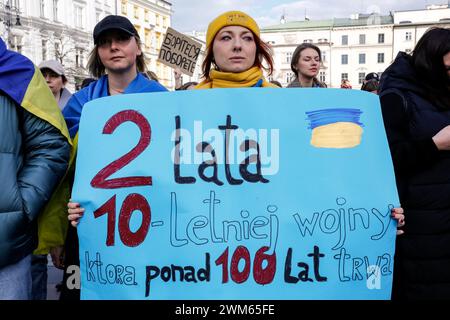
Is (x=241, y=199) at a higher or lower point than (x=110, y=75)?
lower

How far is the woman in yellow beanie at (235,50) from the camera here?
2.12 metres

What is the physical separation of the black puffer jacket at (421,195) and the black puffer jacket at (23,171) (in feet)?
4.43

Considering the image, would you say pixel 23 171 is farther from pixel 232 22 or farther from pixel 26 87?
pixel 232 22

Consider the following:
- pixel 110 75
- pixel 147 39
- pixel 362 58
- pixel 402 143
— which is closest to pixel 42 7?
pixel 147 39

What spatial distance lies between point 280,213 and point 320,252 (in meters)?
0.19

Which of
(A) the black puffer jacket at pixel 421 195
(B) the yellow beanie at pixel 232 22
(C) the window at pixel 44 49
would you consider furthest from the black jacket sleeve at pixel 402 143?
(C) the window at pixel 44 49

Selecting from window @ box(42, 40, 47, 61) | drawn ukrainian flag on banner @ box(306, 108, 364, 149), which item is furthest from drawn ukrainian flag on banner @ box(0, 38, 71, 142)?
window @ box(42, 40, 47, 61)

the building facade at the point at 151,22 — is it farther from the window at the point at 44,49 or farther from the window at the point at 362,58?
the window at the point at 362,58

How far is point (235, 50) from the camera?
6.99 feet

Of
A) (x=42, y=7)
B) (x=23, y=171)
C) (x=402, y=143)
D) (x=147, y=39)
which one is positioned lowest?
(x=23, y=171)

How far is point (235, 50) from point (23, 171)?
0.99 meters

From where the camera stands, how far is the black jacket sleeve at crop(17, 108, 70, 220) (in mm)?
1871
